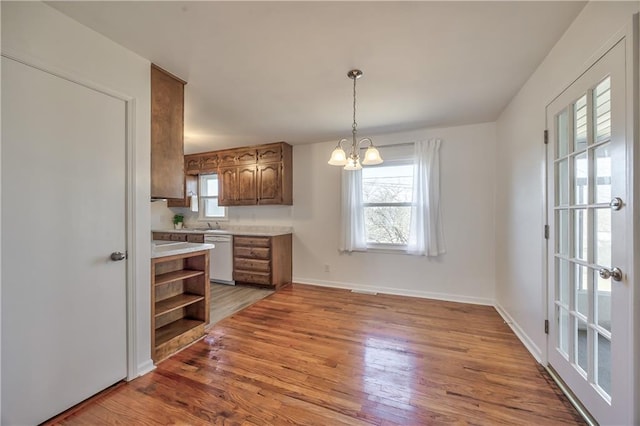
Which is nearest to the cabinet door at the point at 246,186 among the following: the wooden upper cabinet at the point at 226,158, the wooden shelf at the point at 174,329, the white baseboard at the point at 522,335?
the wooden upper cabinet at the point at 226,158

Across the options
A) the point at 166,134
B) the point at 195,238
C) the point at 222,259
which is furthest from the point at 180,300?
the point at 195,238

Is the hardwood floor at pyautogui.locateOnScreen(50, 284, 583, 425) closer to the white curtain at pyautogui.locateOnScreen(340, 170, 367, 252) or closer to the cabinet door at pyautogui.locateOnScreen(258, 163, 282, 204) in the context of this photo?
the white curtain at pyautogui.locateOnScreen(340, 170, 367, 252)

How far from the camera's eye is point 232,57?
202cm

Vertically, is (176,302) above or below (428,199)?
below

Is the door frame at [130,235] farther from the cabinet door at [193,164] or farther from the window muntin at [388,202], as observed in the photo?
the cabinet door at [193,164]

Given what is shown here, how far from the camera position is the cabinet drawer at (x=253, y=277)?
423 cm

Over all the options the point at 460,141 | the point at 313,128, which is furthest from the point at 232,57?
the point at 460,141

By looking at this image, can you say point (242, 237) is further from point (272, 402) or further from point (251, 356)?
point (272, 402)

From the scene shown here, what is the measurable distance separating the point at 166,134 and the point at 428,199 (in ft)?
10.7

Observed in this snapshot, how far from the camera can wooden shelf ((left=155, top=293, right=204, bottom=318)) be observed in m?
2.33

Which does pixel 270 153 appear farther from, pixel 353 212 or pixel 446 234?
pixel 446 234

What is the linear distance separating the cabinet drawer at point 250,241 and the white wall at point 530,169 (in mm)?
3300

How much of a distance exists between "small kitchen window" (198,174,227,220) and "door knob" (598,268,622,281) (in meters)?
5.35

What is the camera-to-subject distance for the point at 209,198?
5.49m
